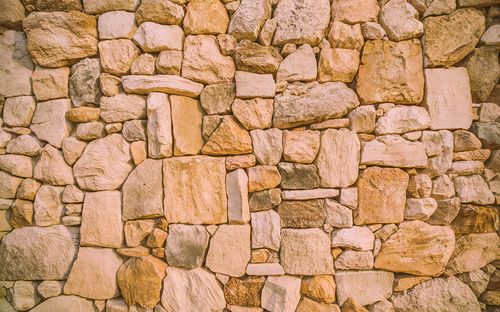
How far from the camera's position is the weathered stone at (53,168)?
197 centimetres

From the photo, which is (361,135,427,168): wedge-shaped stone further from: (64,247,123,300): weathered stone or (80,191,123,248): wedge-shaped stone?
(64,247,123,300): weathered stone

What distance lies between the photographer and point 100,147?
6.40ft

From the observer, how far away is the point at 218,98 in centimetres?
193

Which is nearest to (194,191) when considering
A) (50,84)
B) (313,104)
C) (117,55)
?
(313,104)

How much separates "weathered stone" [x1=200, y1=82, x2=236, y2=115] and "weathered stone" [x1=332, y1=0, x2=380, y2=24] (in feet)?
2.95

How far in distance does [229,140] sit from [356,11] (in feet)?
4.10

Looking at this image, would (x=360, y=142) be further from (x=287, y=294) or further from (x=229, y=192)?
(x=287, y=294)

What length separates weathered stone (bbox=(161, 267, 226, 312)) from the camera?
1.86m

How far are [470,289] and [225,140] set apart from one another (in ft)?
6.25

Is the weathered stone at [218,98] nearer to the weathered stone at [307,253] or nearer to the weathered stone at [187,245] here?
the weathered stone at [187,245]

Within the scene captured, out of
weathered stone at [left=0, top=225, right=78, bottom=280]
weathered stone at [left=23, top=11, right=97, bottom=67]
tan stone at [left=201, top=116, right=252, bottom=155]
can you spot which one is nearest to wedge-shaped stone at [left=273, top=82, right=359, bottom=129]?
tan stone at [left=201, top=116, right=252, bottom=155]

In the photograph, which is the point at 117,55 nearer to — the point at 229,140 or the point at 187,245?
the point at 229,140

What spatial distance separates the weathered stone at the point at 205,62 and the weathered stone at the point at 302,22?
395 mm

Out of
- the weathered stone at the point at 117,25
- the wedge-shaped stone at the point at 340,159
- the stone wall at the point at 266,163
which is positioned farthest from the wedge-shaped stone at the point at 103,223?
the wedge-shaped stone at the point at 340,159
